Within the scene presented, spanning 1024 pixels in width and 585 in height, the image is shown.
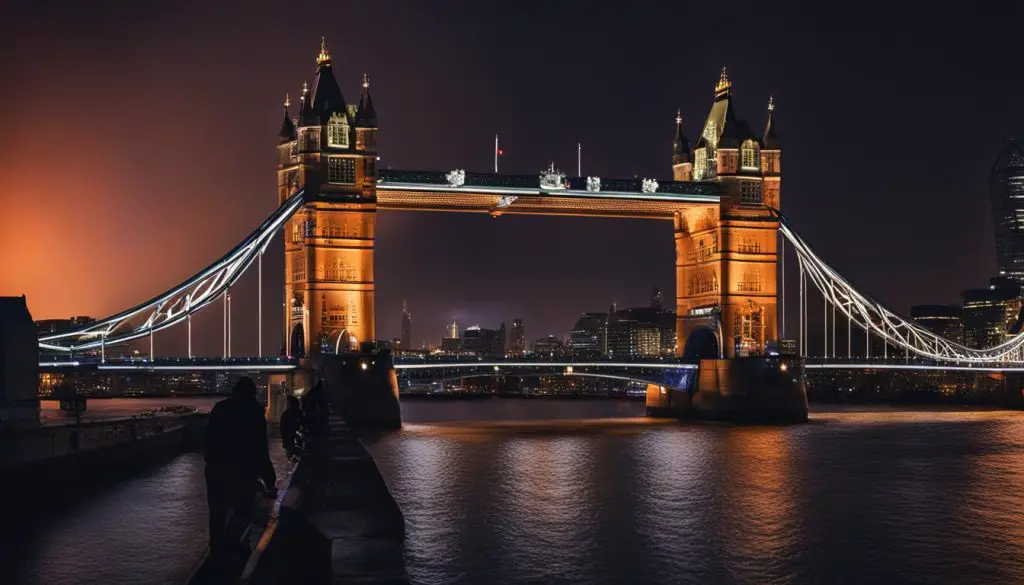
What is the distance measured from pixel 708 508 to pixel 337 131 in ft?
105

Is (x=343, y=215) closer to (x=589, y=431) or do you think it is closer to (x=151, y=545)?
(x=589, y=431)

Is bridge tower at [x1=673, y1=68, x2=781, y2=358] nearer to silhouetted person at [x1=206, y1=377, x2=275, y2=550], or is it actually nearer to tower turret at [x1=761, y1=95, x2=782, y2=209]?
tower turret at [x1=761, y1=95, x2=782, y2=209]

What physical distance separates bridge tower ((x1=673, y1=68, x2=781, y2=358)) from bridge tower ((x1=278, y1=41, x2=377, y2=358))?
58.1 ft

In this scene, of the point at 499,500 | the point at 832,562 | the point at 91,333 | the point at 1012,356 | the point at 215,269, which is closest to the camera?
the point at 832,562

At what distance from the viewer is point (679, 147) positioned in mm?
64938

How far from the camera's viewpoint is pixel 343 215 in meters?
52.4

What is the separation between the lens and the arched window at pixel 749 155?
2382 inches

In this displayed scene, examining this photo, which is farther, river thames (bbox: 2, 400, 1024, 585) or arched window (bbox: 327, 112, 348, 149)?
arched window (bbox: 327, 112, 348, 149)

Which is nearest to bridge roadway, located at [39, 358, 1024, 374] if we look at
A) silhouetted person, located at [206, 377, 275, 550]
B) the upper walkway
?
the upper walkway

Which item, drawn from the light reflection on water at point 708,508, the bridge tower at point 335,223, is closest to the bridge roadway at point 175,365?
the bridge tower at point 335,223

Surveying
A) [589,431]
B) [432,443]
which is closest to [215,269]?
[432,443]

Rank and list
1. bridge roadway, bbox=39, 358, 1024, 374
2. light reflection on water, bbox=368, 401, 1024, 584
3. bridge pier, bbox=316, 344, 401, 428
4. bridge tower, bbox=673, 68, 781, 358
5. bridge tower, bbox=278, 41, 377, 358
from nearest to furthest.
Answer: light reflection on water, bbox=368, 401, 1024, 584 < bridge roadway, bbox=39, 358, 1024, 374 < bridge pier, bbox=316, 344, 401, 428 < bridge tower, bbox=278, 41, 377, 358 < bridge tower, bbox=673, 68, 781, 358

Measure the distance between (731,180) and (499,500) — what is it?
36869mm

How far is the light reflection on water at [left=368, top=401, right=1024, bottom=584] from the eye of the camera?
58.4 ft
